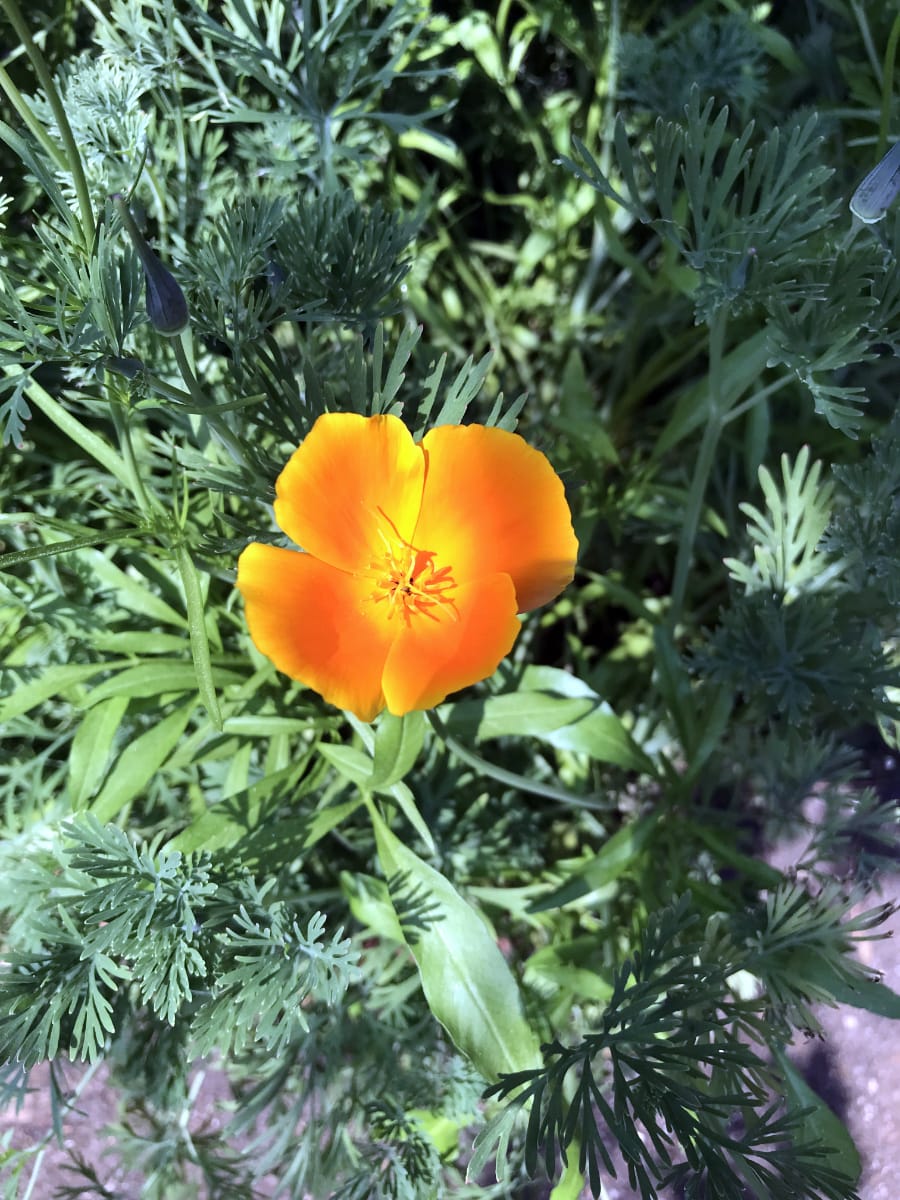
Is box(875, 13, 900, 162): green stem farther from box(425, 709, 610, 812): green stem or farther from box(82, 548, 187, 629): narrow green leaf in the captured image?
box(82, 548, 187, 629): narrow green leaf

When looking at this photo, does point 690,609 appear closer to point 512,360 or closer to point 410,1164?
point 512,360

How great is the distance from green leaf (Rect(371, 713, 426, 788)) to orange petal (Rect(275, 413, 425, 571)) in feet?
0.49

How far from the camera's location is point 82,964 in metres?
0.73

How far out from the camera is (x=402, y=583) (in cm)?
71

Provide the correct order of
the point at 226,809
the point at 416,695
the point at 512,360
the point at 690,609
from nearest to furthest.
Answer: the point at 416,695, the point at 226,809, the point at 690,609, the point at 512,360

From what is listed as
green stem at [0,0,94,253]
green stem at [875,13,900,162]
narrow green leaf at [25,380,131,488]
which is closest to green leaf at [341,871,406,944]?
narrow green leaf at [25,380,131,488]

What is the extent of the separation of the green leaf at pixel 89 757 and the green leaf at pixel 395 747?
10.6 inches

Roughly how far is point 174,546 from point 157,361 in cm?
34

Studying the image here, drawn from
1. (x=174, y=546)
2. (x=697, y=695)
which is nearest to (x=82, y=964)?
(x=174, y=546)

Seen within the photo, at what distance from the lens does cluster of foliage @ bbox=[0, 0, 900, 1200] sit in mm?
679

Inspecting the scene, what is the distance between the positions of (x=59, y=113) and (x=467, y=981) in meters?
0.74

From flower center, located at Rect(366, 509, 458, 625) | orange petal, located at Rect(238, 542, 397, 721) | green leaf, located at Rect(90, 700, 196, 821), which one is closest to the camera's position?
orange petal, located at Rect(238, 542, 397, 721)

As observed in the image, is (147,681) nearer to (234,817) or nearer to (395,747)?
(234,817)

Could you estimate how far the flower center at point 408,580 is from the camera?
0.70m
